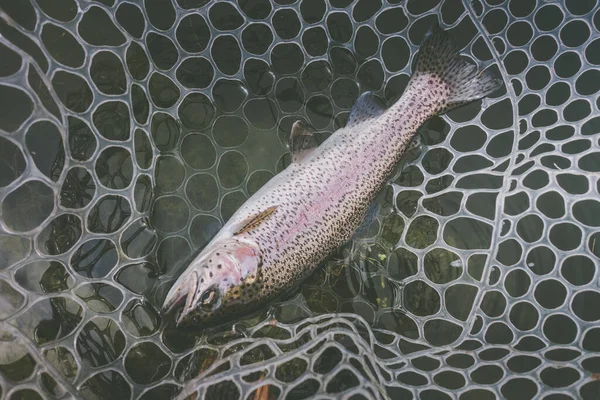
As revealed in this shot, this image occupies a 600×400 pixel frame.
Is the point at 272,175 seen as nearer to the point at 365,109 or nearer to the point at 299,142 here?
the point at 299,142

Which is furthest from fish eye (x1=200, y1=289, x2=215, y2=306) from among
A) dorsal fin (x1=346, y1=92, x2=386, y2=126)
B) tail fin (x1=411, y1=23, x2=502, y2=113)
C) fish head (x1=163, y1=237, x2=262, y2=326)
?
tail fin (x1=411, y1=23, x2=502, y2=113)

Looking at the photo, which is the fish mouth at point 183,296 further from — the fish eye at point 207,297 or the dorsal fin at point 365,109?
the dorsal fin at point 365,109

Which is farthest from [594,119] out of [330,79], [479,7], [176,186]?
[176,186]

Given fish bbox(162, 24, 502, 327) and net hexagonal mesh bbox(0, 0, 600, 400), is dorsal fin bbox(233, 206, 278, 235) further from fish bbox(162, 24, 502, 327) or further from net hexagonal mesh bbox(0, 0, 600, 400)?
net hexagonal mesh bbox(0, 0, 600, 400)

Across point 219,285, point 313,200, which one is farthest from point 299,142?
point 219,285

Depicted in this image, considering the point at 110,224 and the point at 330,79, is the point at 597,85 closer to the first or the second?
the point at 330,79
